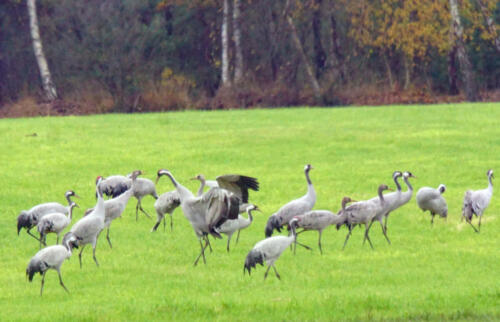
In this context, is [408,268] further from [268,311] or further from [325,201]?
[325,201]

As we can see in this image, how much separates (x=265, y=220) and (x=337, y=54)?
34280mm

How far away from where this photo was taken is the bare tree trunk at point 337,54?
49.2 meters

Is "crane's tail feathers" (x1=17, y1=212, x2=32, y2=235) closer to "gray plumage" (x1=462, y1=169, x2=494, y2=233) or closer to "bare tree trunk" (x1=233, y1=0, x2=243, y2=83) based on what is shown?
"gray plumage" (x1=462, y1=169, x2=494, y2=233)

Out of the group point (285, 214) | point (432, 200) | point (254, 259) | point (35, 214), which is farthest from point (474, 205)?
point (35, 214)

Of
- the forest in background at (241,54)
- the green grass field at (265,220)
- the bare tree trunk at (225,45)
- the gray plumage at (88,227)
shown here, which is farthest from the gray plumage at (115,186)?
the bare tree trunk at (225,45)

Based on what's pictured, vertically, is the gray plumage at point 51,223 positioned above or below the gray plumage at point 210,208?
below

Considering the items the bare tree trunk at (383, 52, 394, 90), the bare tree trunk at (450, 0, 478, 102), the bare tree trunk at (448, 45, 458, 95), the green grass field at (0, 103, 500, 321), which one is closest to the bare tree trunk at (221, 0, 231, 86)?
the bare tree trunk at (383, 52, 394, 90)

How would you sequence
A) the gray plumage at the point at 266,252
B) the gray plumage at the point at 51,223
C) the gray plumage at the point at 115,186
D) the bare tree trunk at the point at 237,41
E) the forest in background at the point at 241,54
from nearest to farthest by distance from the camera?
the gray plumage at the point at 266,252, the gray plumage at the point at 51,223, the gray plumage at the point at 115,186, the forest in background at the point at 241,54, the bare tree trunk at the point at 237,41

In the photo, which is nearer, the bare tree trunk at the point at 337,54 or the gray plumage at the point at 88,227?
the gray plumage at the point at 88,227

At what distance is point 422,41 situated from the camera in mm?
49094

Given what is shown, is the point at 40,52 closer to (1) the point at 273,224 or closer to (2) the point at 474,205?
(1) the point at 273,224

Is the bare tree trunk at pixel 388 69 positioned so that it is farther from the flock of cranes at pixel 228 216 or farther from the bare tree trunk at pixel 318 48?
the flock of cranes at pixel 228 216

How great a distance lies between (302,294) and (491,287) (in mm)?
2166

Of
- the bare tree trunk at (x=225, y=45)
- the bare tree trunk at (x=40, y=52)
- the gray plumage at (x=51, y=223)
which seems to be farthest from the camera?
the bare tree trunk at (x=225, y=45)
